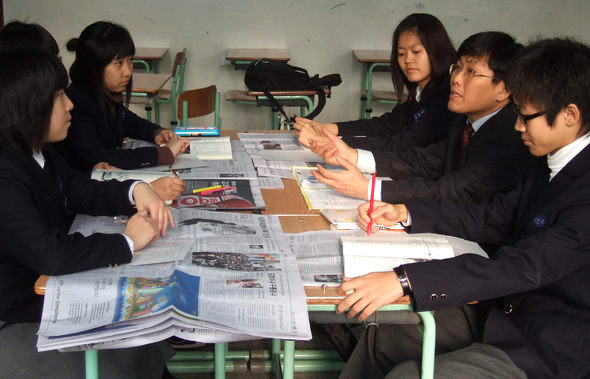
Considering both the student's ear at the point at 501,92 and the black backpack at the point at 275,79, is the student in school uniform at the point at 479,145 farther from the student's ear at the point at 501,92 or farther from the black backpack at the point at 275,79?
the black backpack at the point at 275,79

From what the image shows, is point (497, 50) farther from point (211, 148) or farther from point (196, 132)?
point (196, 132)

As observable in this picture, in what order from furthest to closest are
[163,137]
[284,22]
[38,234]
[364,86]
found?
[364,86]
[284,22]
[163,137]
[38,234]

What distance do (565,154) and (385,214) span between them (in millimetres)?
444

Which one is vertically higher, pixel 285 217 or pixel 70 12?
pixel 70 12

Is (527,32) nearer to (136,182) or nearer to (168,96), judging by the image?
(168,96)

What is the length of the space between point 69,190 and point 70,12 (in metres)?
3.96

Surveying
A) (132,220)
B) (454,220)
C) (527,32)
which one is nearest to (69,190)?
(132,220)

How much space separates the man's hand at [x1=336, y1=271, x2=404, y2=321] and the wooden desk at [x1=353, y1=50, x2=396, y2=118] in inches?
150

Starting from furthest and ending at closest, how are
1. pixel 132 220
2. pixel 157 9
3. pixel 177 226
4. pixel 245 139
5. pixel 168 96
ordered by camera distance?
pixel 157 9 → pixel 168 96 → pixel 245 139 → pixel 177 226 → pixel 132 220

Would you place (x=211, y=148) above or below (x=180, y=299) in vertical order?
above

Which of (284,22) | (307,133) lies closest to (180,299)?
(307,133)

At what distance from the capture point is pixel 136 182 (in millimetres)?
1558

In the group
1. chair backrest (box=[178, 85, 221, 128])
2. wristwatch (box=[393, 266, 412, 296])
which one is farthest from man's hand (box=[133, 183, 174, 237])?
chair backrest (box=[178, 85, 221, 128])

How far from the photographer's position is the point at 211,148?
89.6 inches
